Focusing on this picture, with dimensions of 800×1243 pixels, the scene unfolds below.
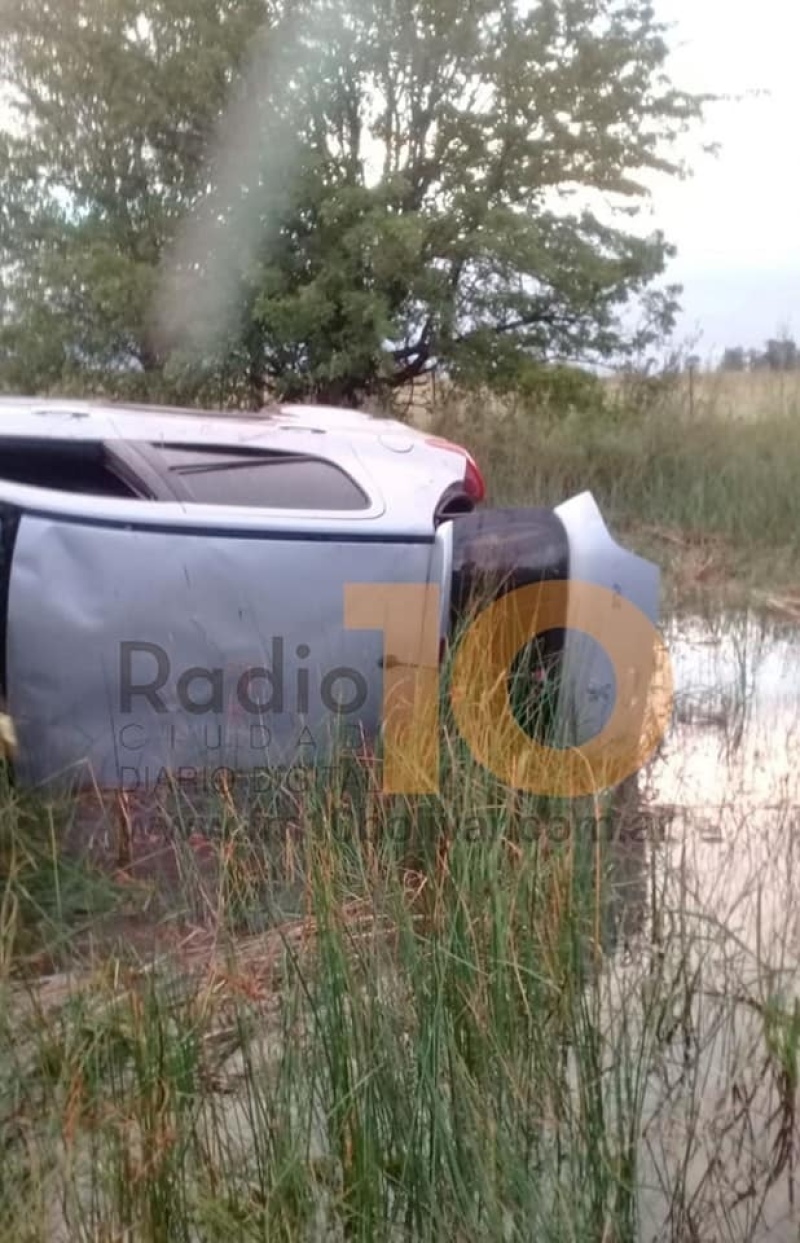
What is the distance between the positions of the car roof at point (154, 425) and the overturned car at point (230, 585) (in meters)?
0.01

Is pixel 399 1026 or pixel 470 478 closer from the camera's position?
pixel 399 1026

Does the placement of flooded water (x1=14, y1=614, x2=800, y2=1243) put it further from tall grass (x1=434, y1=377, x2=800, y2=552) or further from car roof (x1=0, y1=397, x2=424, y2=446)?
tall grass (x1=434, y1=377, x2=800, y2=552)

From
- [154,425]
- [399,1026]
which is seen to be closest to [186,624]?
[154,425]

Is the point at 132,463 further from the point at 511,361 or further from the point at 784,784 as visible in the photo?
the point at 511,361

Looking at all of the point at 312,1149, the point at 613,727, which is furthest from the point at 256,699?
the point at 312,1149

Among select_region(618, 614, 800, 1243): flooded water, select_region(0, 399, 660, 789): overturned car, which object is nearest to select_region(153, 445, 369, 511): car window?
select_region(0, 399, 660, 789): overturned car

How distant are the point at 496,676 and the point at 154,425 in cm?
139

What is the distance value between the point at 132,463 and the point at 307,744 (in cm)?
100

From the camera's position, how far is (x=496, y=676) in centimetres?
433

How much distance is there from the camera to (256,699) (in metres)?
4.42

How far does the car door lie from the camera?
417 centimetres

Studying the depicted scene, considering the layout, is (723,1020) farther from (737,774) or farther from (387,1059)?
(737,774)

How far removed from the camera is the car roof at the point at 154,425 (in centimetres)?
453

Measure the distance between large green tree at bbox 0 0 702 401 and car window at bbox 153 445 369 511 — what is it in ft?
15.4
